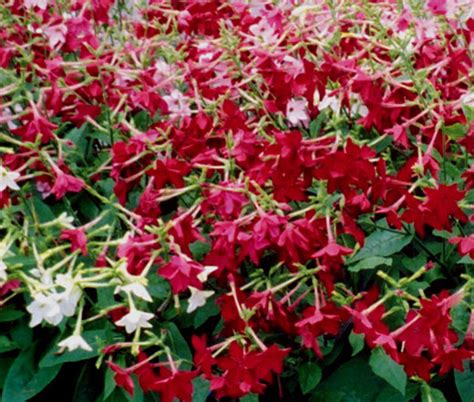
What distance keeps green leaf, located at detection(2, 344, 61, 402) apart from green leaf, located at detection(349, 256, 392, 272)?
730 millimetres

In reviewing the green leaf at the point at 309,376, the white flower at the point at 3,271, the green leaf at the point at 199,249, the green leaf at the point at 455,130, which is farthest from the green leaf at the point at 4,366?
the green leaf at the point at 455,130

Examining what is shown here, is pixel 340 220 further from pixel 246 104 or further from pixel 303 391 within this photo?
pixel 246 104

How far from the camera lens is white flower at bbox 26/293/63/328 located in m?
2.12

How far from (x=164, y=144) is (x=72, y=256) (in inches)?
14.2

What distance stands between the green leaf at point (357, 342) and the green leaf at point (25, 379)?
69cm

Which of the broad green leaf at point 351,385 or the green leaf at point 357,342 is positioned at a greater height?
the green leaf at point 357,342

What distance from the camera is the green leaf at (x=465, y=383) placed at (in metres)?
2.27

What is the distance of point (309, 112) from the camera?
2797mm

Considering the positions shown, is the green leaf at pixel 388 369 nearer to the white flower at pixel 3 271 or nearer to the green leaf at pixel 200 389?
the green leaf at pixel 200 389

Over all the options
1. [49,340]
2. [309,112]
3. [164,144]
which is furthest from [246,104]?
[49,340]

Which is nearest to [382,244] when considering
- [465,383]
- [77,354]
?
[465,383]

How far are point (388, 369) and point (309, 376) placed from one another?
0.23 meters

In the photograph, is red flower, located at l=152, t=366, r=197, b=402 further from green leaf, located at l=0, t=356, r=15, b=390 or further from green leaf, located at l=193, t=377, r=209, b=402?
green leaf, located at l=0, t=356, r=15, b=390

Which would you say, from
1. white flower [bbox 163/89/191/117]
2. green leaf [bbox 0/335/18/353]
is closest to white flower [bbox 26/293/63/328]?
green leaf [bbox 0/335/18/353]
